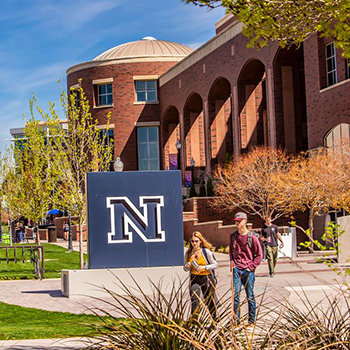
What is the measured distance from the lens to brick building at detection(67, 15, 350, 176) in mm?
34750

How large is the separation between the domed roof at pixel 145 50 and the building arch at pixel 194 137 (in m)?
8.07

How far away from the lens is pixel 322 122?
34.4 m

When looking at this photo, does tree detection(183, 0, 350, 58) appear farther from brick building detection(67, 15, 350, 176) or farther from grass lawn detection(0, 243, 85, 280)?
brick building detection(67, 15, 350, 176)

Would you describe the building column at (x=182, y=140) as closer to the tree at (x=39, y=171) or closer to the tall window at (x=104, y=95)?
the tall window at (x=104, y=95)

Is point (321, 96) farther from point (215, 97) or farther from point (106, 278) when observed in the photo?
point (106, 278)

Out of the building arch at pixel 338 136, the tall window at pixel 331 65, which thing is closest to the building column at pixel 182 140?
the tall window at pixel 331 65

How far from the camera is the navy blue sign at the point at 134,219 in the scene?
→ 56.5 ft

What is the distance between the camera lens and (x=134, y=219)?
17359mm

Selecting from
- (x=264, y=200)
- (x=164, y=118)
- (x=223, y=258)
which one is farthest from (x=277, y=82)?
(x=164, y=118)

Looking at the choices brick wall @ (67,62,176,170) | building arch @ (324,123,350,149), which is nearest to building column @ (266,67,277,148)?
building arch @ (324,123,350,149)

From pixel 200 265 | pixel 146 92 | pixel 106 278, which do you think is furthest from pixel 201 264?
pixel 146 92

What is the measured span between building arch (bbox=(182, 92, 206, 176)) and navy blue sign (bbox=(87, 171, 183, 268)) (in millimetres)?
37352

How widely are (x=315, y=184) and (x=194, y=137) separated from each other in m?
25.5

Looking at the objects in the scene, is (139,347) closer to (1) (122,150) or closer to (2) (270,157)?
(2) (270,157)
